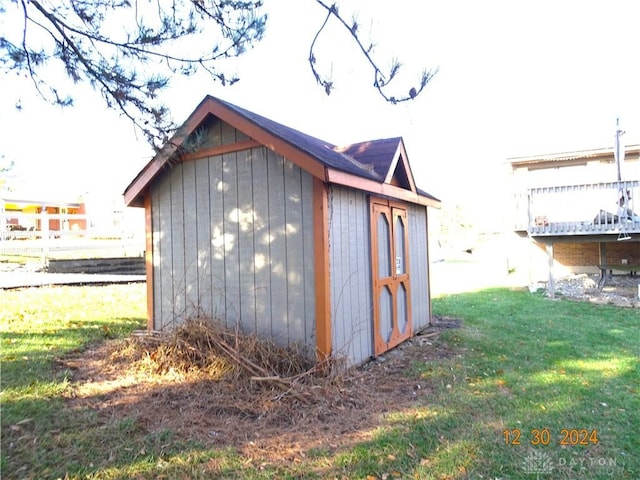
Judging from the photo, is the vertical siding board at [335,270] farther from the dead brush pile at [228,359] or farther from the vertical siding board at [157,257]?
the vertical siding board at [157,257]

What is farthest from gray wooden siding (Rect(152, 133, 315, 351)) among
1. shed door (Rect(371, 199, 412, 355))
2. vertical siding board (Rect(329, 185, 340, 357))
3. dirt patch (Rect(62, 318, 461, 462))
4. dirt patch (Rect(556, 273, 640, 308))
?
dirt patch (Rect(556, 273, 640, 308))

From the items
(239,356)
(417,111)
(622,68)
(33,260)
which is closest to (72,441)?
(239,356)

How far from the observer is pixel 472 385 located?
449 cm

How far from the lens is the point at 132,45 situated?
420 cm

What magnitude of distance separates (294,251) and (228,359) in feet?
4.40

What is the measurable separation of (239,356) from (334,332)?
104 cm

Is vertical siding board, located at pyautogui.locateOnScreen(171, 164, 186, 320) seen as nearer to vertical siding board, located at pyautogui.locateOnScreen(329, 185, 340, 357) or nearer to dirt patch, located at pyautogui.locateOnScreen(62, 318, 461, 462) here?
dirt patch, located at pyautogui.locateOnScreen(62, 318, 461, 462)

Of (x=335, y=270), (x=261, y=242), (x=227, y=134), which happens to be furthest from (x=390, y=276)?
(x=227, y=134)

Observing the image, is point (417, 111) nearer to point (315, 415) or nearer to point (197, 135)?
point (197, 135)

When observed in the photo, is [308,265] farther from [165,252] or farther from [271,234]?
[165,252]

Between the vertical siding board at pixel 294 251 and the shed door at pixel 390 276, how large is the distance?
4.24 feet

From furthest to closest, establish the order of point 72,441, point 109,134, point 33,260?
1. point 33,260
2. point 109,134
3. point 72,441

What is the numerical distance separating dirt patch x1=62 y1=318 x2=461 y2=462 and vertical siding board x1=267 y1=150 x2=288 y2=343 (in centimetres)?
78

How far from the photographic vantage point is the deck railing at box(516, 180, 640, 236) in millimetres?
11102
